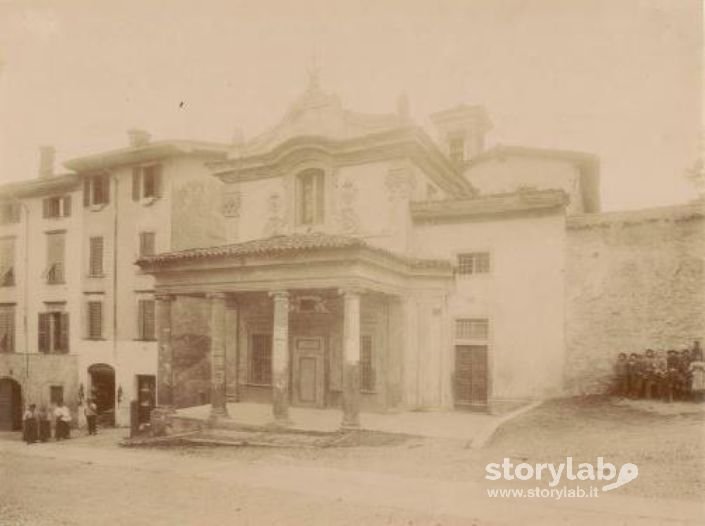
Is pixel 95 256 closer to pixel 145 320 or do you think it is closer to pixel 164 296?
pixel 145 320

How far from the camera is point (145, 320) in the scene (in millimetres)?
23484

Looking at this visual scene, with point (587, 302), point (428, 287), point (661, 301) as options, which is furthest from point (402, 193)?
point (661, 301)

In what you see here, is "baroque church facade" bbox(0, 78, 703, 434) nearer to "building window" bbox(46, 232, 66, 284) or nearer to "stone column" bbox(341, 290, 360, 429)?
"stone column" bbox(341, 290, 360, 429)

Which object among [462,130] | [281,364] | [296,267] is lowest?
[281,364]

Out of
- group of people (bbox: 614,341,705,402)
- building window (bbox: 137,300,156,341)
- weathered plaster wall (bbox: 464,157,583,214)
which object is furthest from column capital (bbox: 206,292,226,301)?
weathered plaster wall (bbox: 464,157,583,214)

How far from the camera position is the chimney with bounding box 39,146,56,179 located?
26703mm

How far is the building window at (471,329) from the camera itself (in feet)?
58.7

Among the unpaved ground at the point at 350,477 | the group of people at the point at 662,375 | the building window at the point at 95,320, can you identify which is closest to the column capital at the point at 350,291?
the unpaved ground at the point at 350,477

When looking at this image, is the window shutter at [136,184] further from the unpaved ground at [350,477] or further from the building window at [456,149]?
the building window at [456,149]

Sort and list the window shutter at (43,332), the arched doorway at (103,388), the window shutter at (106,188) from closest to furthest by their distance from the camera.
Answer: the arched doorway at (103,388)
the window shutter at (106,188)
the window shutter at (43,332)

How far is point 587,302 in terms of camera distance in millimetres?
16906

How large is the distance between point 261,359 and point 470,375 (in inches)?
240

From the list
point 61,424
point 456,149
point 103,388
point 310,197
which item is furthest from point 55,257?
point 456,149

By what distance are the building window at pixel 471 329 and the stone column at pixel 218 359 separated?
6.20 metres
